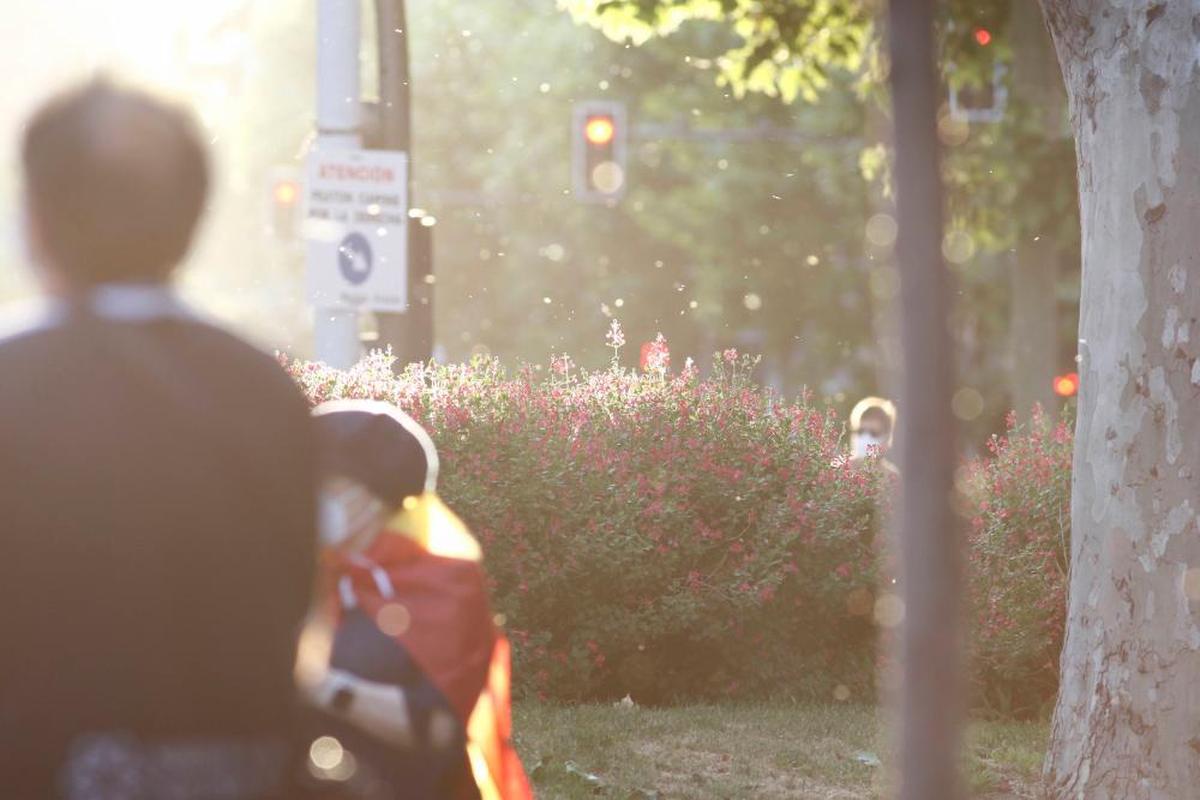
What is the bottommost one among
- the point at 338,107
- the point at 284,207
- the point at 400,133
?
the point at 284,207

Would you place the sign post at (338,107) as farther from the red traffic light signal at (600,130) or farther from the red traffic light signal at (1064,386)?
the red traffic light signal at (1064,386)

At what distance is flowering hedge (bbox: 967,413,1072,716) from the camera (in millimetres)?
10117

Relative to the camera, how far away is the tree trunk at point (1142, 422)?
7.15 meters

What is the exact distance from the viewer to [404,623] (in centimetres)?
383

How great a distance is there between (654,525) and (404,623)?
5987 millimetres

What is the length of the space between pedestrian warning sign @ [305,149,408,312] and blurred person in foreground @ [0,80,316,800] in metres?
10.0

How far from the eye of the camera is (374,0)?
14234 mm

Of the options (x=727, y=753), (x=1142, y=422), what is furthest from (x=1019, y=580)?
(x=1142, y=422)

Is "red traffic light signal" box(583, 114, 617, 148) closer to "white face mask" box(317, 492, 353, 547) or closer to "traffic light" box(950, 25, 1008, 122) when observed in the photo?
"traffic light" box(950, 25, 1008, 122)

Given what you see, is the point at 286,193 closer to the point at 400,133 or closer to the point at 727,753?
the point at 400,133

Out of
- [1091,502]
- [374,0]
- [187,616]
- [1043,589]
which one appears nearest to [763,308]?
[374,0]

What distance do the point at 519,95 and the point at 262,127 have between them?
9733 millimetres

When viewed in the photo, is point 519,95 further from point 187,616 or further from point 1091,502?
point 187,616

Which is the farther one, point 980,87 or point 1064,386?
point 1064,386
